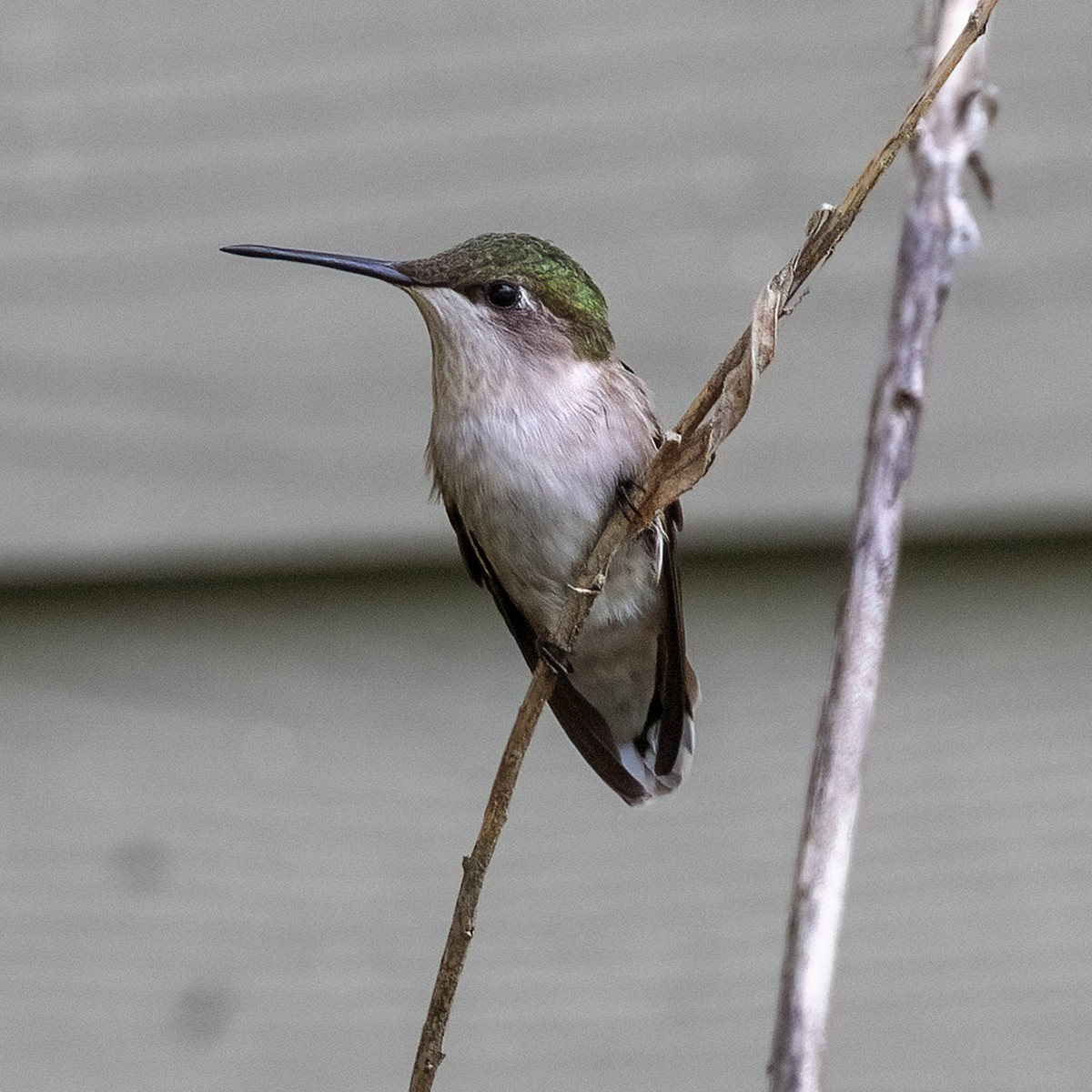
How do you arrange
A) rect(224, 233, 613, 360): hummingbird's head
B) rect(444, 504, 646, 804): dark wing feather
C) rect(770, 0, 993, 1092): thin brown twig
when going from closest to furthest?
1. rect(770, 0, 993, 1092): thin brown twig
2. rect(224, 233, 613, 360): hummingbird's head
3. rect(444, 504, 646, 804): dark wing feather

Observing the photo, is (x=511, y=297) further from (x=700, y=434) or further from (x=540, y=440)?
(x=700, y=434)

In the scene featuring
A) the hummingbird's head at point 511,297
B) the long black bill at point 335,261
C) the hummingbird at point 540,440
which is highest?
the long black bill at point 335,261

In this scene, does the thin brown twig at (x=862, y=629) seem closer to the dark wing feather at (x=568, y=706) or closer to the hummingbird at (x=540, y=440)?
the hummingbird at (x=540, y=440)

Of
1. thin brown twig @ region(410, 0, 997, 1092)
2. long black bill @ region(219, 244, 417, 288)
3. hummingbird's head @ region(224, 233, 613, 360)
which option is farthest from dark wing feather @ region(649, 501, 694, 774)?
thin brown twig @ region(410, 0, 997, 1092)

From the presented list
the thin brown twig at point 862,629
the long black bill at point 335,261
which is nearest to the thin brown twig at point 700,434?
the thin brown twig at point 862,629

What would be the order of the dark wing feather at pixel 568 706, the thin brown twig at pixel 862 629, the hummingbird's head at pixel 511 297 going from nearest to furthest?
the thin brown twig at pixel 862 629 < the hummingbird's head at pixel 511 297 < the dark wing feather at pixel 568 706

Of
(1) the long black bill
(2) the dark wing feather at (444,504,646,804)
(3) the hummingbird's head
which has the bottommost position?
(2) the dark wing feather at (444,504,646,804)

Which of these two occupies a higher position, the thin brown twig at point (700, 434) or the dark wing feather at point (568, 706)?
the thin brown twig at point (700, 434)

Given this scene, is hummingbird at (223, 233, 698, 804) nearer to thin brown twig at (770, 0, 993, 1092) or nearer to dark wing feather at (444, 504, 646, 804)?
dark wing feather at (444, 504, 646, 804)
